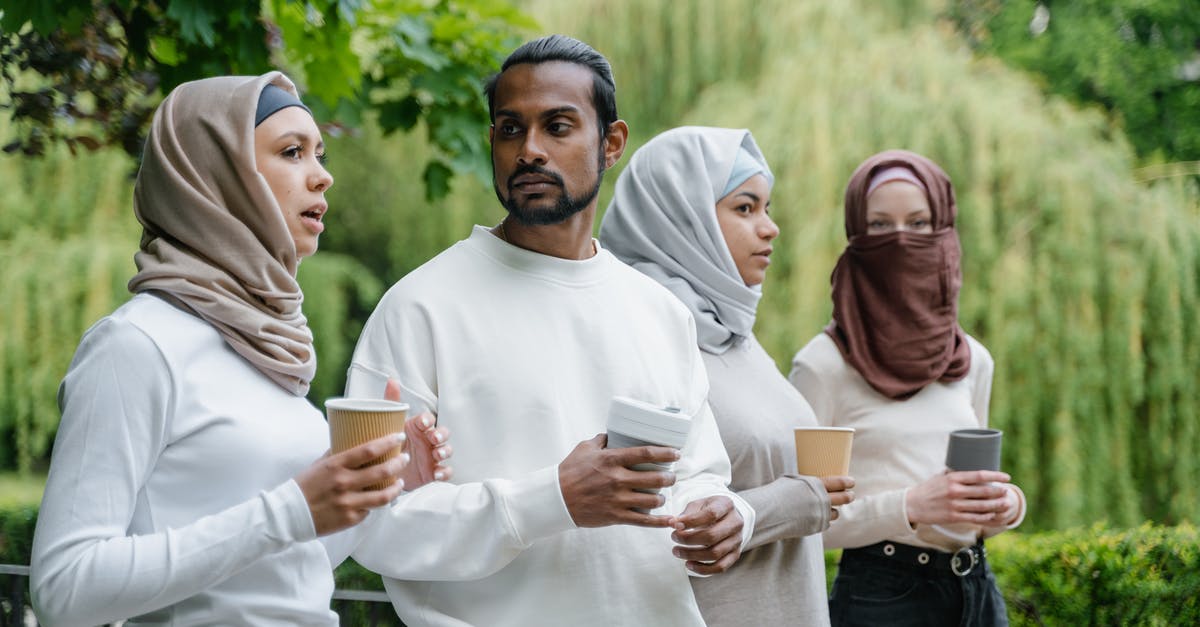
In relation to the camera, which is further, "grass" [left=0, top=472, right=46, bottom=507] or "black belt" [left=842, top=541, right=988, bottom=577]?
"grass" [left=0, top=472, right=46, bottom=507]

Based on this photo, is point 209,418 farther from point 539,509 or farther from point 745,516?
point 745,516

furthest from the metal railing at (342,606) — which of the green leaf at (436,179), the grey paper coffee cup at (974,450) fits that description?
the grey paper coffee cup at (974,450)

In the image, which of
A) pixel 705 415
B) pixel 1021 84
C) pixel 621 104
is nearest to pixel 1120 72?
pixel 1021 84

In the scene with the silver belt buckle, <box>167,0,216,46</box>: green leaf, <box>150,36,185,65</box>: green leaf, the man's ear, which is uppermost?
<box>150,36,185,65</box>: green leaf

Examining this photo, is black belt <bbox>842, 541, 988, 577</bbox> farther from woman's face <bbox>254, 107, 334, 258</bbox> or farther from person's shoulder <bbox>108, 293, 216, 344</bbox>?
person's shoulder <bbox>108, 293, 216, 344</bbox>

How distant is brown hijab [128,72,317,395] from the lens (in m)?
2.22

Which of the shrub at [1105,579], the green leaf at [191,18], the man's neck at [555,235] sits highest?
the green leaf at [191,18]

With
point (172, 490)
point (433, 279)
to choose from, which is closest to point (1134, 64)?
point (433, 279)

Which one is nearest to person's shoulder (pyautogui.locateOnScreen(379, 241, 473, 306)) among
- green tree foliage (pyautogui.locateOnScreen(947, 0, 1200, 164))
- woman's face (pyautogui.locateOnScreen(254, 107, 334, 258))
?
woman's face (pyautogui.locateOnScreen(254, 107, 334, 258))

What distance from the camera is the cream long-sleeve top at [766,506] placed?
303 cm

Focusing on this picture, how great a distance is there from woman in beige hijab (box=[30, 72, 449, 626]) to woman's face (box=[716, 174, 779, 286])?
1.34 meters

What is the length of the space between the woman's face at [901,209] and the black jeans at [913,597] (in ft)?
3.49

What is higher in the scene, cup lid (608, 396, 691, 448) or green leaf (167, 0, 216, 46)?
green leaf (167, 0, 216, 46)

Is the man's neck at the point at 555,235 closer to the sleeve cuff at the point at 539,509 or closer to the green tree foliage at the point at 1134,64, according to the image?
the sleeve cuff at the point at 539,509
